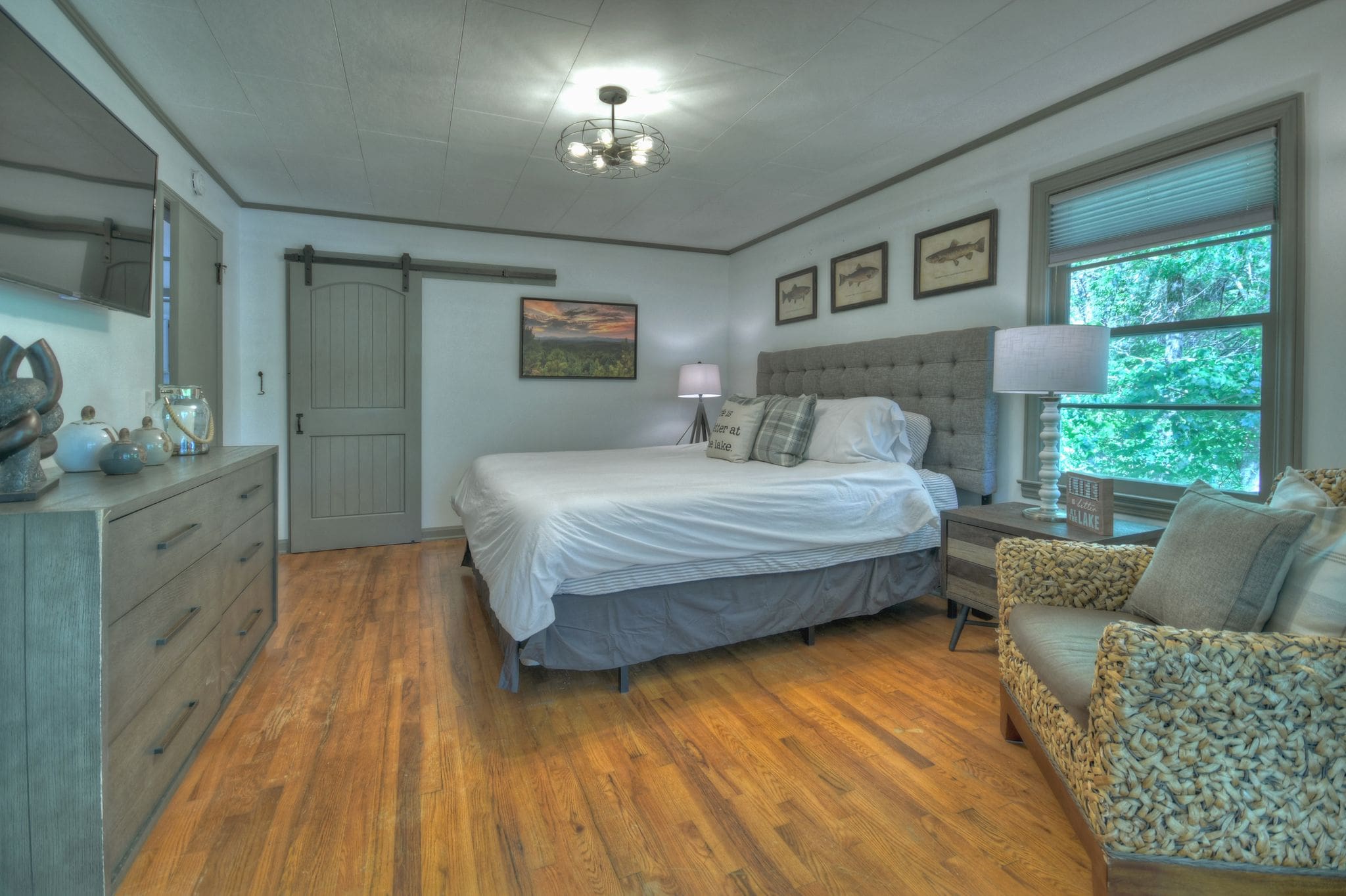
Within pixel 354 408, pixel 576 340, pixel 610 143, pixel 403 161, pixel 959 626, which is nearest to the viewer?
pixel 959 626

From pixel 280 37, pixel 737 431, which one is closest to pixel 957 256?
pixel 737 431

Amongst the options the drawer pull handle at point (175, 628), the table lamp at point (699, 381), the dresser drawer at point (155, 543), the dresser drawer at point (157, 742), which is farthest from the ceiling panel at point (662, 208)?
the dresser drawer at point (157, 742)

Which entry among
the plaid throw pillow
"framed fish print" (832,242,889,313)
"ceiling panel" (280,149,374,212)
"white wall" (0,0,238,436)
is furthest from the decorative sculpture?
"framed fish print" (832,242,889,313)

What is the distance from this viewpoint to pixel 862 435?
Result: 3.20 m

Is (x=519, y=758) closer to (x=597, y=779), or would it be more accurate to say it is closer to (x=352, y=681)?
(x=597, y=779)

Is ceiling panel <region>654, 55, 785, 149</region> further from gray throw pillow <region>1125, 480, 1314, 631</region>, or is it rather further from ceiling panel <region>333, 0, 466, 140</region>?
gray throw pillow <region>1125, 480, 1314, 631</region>

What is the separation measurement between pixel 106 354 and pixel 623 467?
211cm

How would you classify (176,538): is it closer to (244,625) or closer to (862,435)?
(244,625)

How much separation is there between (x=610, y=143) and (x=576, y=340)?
2.44 m

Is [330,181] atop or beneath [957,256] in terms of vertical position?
atop

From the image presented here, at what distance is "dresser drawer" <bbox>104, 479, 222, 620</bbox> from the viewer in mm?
1282

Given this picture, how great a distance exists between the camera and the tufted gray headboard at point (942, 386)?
3.10m

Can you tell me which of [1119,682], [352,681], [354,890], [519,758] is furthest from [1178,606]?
[352,681]

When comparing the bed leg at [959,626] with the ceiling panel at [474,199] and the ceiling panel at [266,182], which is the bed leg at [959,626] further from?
the ceiling panel at [266,182]
